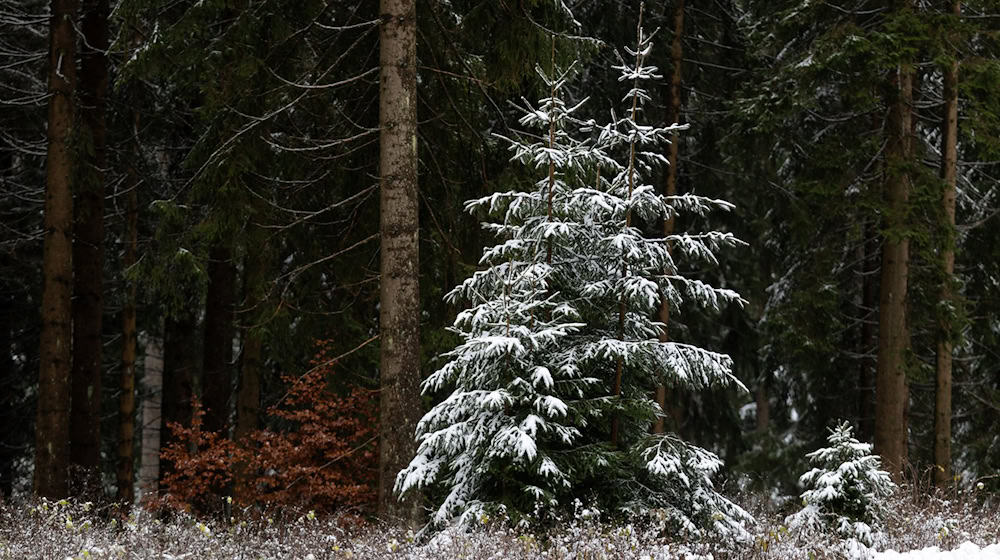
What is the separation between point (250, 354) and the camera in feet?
44.6

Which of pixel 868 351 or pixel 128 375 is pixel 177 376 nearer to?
pixel 128 375

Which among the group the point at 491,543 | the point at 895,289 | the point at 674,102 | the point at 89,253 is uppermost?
the point at 674,102

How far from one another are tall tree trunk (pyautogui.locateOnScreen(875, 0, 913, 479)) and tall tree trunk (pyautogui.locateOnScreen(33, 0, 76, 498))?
11.1 metres

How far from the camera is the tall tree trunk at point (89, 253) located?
14.6m

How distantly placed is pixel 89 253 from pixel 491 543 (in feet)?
35.5

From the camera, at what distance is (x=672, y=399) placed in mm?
20359

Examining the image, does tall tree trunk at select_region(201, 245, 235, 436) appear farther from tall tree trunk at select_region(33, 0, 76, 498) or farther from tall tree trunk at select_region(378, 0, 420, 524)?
tall tree trunk at select_region(378, 0, 420, 524)

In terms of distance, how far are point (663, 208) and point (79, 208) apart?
10.1 metres

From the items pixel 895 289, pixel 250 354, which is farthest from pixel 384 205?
pixel 895 289

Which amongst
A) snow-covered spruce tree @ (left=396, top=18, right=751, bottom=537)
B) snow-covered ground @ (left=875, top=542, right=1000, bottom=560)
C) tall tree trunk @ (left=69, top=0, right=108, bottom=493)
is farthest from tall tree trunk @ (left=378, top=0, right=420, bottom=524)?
tall tree trunk @ (left=69, top=0, right=108, bottom=493)

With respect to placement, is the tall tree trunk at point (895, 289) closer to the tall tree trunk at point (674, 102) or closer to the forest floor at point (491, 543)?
the tall tree trunk at point (674, 102)

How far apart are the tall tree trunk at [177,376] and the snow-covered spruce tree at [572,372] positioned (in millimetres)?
9222

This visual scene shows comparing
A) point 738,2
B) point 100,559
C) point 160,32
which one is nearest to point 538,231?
point 100,559

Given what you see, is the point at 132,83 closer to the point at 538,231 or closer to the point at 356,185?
the point at 356,185
